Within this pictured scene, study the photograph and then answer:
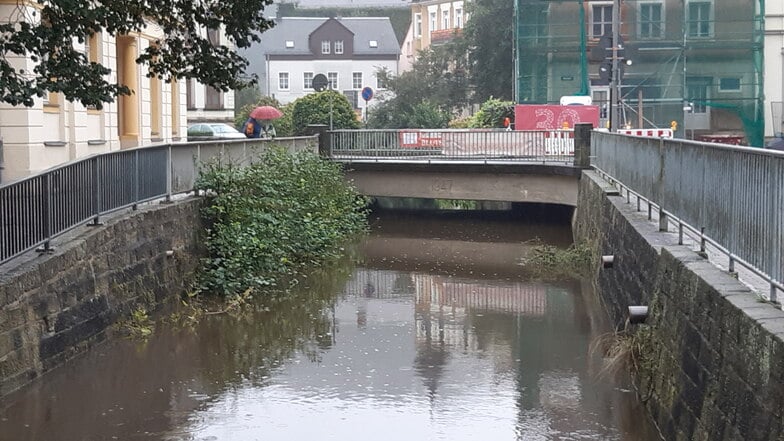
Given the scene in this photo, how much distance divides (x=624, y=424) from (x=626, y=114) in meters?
38.1

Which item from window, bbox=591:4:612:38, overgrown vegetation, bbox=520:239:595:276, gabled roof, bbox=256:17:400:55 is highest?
gabled roof, bbox=256:17:400:55

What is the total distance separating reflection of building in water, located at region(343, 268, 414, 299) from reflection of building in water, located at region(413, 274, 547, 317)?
218 mm

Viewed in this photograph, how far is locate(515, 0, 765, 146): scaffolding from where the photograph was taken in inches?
1858

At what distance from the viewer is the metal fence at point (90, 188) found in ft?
37.4

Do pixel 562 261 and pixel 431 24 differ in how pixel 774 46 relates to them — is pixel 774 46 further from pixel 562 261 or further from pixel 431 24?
pixel 431 24

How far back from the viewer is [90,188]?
1375 cm

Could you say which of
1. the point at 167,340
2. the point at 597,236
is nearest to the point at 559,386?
the point at 167,340

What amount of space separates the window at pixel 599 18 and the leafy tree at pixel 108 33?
1780 inches

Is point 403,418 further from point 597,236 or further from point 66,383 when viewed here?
point 597,236

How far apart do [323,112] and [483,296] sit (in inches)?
986

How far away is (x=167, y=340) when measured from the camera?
14156 mm

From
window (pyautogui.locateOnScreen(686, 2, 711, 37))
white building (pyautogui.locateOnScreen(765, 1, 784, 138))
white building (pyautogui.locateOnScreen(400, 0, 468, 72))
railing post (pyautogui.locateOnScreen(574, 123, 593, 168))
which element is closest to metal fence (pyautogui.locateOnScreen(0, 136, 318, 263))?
railing post (pyautogui.locateOnScreen(574, 123, 593, 168))

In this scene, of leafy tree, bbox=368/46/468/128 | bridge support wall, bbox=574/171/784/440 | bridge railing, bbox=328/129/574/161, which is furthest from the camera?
leafy tree, bbox=368/46/468/128

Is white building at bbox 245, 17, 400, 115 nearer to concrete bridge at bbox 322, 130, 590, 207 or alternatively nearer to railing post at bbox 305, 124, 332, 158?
railing post at bbox 305, 124, 332, 158
